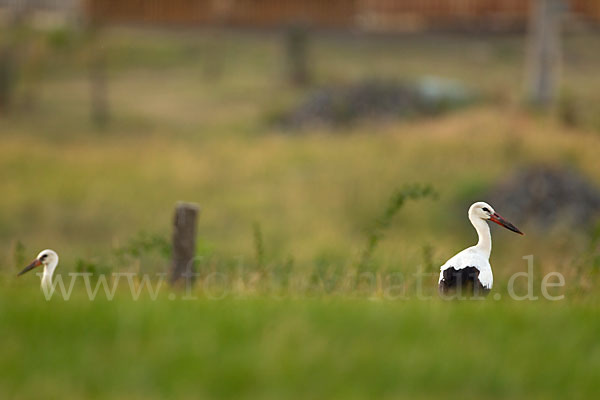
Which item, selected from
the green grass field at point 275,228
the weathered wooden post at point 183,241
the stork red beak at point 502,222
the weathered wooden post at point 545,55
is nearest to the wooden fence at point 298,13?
the green grass field at point 275,228

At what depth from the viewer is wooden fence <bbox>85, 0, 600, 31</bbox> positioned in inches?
1813

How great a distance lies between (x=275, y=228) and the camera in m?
23.1

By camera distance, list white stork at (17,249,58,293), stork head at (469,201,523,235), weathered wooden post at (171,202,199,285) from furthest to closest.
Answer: weathered wooden post at (171,202,199,285), stork head at (469,201,523,235), white stork at (17,249,58,293)

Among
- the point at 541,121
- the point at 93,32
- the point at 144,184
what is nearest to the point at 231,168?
the point at 144,184

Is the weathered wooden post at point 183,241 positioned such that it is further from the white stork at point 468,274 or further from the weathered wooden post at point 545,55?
the weathered wooden post at point 545,55

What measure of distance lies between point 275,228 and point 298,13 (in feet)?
81.0

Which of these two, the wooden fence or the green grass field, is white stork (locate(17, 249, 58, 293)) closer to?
the green grass field

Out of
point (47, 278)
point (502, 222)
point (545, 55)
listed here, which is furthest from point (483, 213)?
point (545, 55)

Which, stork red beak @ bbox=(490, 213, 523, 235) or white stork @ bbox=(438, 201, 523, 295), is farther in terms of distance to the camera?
stork red beak @ bbox=(490, 213, 523, 235)

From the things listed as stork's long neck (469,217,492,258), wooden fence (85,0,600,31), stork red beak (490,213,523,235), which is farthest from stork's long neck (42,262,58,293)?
wooden fence (85,0,600,31)

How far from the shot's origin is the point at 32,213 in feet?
77.9

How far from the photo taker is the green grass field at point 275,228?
5996 millimetres

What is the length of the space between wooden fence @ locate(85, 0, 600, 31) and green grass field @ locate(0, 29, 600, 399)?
3.83 ft

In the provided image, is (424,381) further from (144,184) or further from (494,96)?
(494,96)
